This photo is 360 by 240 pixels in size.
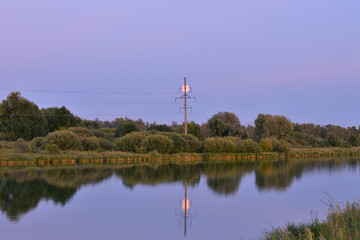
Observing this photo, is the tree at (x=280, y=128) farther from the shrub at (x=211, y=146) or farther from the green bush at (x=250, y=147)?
the shrub at (x=211, y=146)

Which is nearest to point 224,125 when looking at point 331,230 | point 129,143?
point 129,143

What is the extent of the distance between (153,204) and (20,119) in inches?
1633

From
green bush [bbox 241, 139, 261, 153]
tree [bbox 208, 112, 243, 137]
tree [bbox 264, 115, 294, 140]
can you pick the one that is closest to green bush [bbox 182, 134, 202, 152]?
green bush [bbox 241, 139, 261, 153]

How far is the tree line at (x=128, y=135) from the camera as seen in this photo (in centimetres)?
3762

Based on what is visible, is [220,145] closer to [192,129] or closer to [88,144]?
[88,144]

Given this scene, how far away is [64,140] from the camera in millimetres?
34844

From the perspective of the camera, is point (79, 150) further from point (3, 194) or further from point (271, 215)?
point (271, 215)

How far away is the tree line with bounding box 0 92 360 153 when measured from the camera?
123 feet

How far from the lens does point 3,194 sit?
49.4ft

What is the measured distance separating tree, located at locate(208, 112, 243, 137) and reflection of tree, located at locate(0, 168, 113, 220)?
35.3m

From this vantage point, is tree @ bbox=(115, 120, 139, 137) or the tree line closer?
the tree line

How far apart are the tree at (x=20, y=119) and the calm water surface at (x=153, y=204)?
27.5 metres

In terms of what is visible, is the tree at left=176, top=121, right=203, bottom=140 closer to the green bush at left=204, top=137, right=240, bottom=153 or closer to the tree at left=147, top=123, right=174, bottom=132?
the tree at left=147, top=123, right=174, bottom=132

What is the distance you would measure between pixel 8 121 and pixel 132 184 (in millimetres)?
35572
